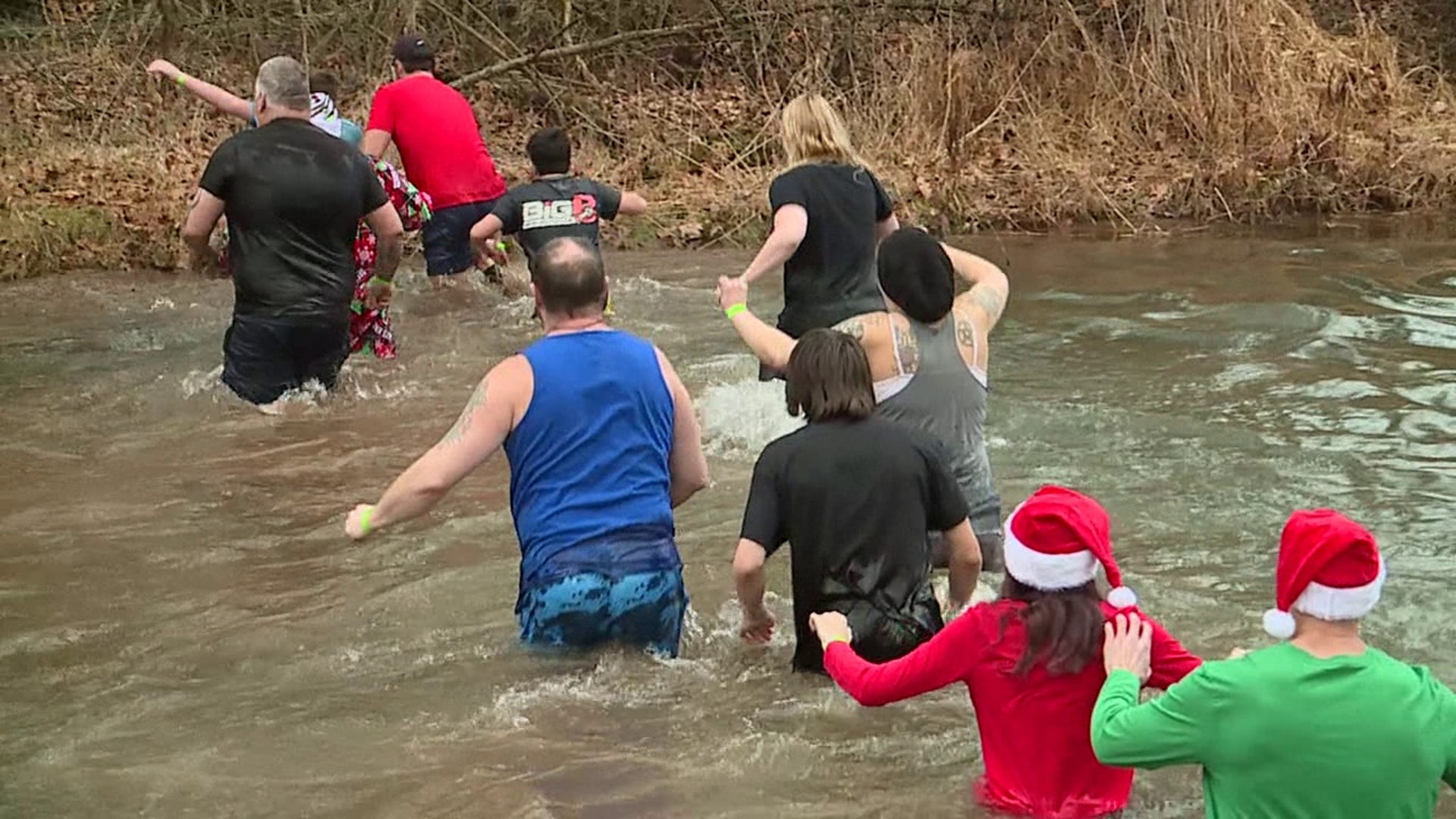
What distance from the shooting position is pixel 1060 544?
3871 mm

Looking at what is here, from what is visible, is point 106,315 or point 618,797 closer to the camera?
point 618,797

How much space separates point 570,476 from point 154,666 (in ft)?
5.59

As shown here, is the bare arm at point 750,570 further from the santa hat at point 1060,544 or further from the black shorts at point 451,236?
the black shorts at point 451,236

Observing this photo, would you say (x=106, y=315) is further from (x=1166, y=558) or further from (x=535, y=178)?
(x=1166, y=558)

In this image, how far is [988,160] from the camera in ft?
53.3

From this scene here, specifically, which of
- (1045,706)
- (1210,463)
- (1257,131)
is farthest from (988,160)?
(1045,706)

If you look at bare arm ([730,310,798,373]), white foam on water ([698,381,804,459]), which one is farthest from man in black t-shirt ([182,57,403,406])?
bare arm ([730,310,798,373])

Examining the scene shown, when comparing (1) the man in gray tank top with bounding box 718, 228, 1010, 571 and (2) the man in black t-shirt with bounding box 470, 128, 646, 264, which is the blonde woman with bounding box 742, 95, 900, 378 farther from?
(2) the man in black t-shirt with bounding box 470, 128, 646, 264

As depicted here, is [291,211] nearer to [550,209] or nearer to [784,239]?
[550,209]

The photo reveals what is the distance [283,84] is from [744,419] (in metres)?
2.85

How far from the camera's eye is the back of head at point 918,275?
5406 mm

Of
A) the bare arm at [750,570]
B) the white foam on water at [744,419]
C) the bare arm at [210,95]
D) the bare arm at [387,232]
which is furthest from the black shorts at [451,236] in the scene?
the bare arm at [750,570]

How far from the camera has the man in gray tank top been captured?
5430 mm

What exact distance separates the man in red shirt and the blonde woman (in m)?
4.15
